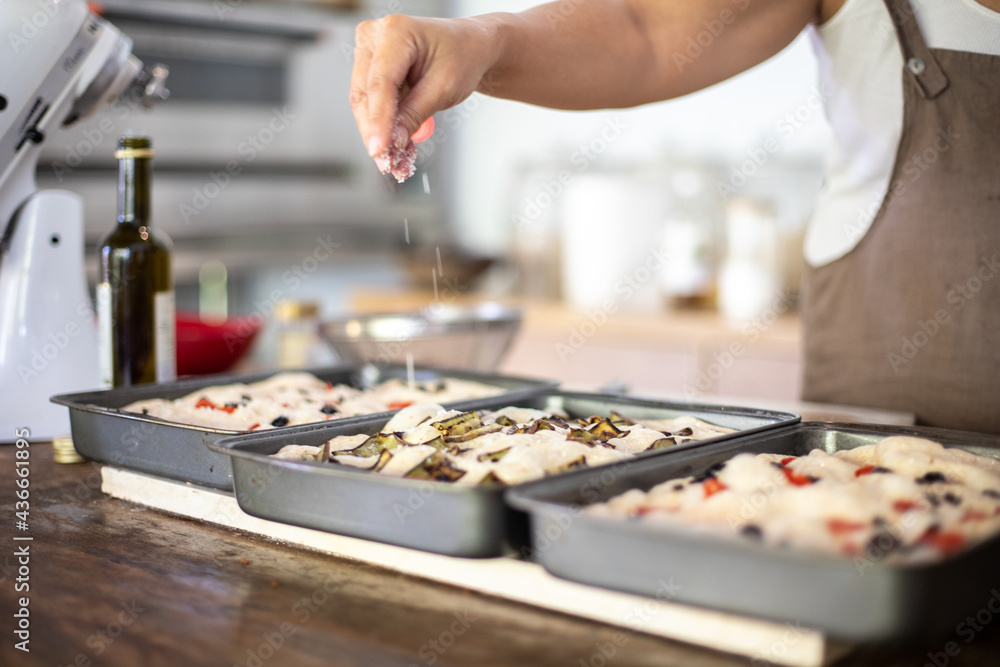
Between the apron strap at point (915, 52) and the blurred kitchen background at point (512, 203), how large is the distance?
1.22 metres

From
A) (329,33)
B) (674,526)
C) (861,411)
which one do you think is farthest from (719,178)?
(674,526)

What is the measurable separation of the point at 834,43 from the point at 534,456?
1.06 metres

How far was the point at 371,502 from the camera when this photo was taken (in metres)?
0.81

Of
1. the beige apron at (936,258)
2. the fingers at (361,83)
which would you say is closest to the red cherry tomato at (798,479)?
the fingers at (361,83)

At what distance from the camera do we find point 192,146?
3184 mm

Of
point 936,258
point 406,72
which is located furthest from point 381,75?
point 936,258

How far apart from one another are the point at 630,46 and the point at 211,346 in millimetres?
1112

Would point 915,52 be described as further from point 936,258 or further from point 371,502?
point 371,502

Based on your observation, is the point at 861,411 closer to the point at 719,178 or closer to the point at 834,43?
the point at 834,43

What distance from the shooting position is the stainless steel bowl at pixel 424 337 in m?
1.79

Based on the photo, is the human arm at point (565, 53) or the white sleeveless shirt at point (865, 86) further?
the white sleeveless shirt at point (865, 86)

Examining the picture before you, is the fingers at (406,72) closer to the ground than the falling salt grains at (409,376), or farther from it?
farther from it

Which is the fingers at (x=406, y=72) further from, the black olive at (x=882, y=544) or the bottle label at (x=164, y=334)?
the black olive at (x=882, y=544)

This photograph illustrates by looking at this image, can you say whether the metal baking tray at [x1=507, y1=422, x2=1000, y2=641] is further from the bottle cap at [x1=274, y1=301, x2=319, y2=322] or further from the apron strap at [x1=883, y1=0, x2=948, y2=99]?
the bottle cap at [x1=274, y1=301, x2=319, y2=322]
